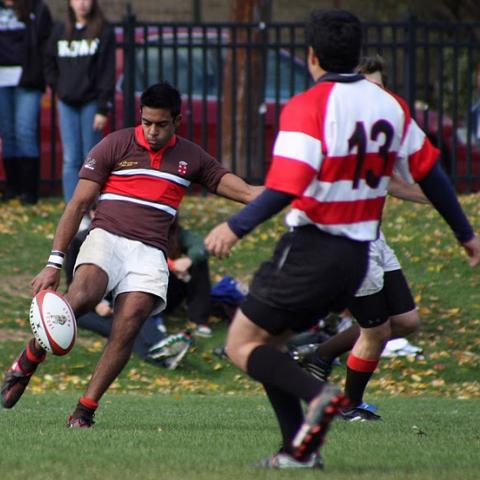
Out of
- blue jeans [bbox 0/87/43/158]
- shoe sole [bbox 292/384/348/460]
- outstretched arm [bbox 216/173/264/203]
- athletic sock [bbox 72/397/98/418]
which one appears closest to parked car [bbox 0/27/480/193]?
blue jeans [bbox 0/87/43/158]

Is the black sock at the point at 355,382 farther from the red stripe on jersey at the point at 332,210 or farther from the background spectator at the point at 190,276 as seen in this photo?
the background spectator at the point at 190,276

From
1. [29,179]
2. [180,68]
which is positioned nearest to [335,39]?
[29,179]

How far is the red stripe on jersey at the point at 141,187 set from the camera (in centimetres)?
817

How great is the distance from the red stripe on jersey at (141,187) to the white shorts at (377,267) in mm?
1221

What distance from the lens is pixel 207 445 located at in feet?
22.5

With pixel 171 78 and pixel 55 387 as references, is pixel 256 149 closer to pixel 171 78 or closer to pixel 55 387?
pixel 171 78

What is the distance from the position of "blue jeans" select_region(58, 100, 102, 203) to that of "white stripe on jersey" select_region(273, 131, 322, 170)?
9427 mm

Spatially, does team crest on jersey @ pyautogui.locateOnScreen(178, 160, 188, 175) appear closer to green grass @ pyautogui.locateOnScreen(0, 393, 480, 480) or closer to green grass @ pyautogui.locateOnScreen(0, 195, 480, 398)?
green grass @ pyautogui.locateOnScreen(0, 393, 480, 480)

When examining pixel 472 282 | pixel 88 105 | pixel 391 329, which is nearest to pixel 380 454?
pixel 391 329

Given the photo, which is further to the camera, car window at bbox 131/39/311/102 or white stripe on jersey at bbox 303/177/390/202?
car window at bbox 131/39/311/102

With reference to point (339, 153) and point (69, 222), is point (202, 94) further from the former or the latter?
point (339, 153)

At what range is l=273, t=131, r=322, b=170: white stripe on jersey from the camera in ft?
18.8

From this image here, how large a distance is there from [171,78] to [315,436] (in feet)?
39.9

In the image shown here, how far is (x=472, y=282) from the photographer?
1428cm
